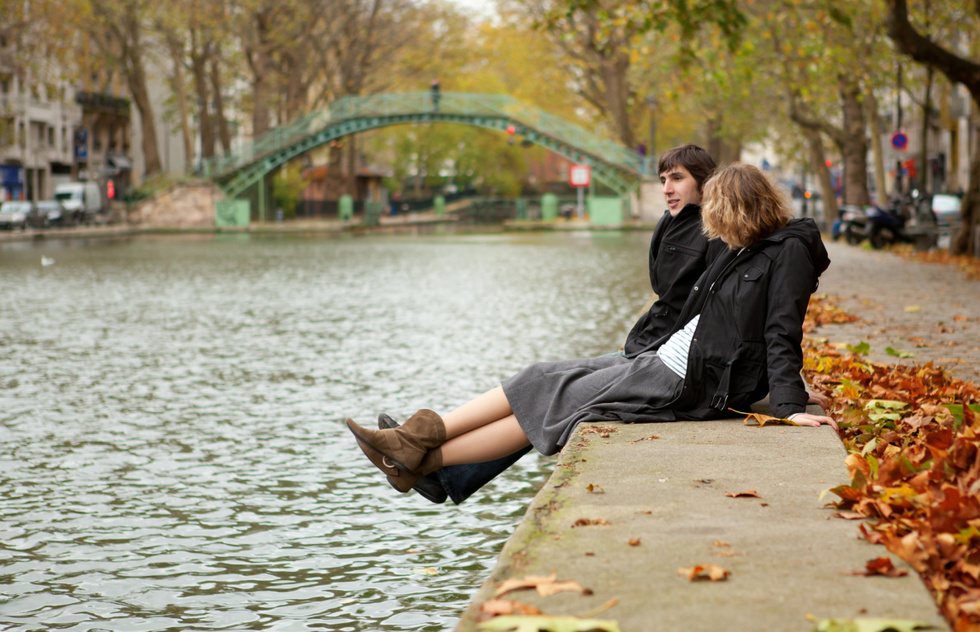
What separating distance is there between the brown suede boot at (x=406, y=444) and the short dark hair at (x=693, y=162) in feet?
4.74

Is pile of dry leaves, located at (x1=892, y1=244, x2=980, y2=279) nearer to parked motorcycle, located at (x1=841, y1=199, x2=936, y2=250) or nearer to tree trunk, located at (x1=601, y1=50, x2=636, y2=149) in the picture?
parked motorcycle, located at (x1=841, y1=199, x2=936, y2=250)

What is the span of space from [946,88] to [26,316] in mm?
27864

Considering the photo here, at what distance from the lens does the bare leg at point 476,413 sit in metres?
4.93

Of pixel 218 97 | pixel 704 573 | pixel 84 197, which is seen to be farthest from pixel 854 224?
pixel 84 197

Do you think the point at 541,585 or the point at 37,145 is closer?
the point at 541,585

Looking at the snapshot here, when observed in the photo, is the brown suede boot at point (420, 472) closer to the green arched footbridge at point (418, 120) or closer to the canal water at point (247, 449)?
the canal water at point (247, 449)

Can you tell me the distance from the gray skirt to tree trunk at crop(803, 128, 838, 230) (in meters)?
33.0

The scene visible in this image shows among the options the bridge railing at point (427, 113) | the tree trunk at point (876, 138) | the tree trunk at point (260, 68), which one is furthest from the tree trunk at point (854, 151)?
the tree trunk at point (260, 68)

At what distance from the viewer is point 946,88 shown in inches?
1385

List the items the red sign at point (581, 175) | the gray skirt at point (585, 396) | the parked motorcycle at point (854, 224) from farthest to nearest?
1. the red sign at point (581, 175)
2. the parked motorcycle at point (854, 224)
3. the gray skirt at point (585, 396)

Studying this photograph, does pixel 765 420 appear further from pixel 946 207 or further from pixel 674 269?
pixel 946 207

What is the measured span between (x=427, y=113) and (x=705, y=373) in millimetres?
48685

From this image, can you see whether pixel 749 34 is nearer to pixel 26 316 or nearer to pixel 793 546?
pixel 26 316

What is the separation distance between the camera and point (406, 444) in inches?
191
